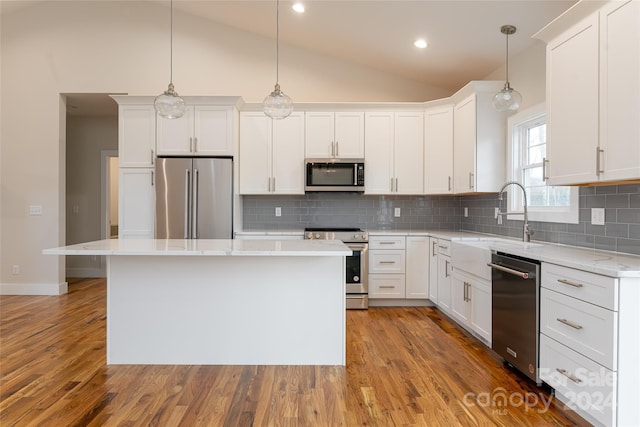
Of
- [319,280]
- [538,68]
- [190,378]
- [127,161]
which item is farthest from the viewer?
[127,161]

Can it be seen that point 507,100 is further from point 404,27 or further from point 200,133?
point 200,133

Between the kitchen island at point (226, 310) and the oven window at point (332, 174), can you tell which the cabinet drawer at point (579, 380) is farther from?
the oven window at point (332, 174)

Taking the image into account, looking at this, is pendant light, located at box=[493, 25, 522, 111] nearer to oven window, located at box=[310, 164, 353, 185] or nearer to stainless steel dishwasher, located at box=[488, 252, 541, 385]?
stainless steel dishwasher, located at box=[488, 252, 541, 385]

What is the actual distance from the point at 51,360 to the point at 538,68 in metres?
4.73

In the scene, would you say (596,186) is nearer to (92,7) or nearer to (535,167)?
(535,167)

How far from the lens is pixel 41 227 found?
5.05m

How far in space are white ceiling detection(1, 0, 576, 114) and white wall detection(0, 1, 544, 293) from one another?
272 mm

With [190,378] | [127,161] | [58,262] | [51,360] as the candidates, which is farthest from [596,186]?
[58,262]

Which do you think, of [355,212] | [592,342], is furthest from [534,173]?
[355,212]

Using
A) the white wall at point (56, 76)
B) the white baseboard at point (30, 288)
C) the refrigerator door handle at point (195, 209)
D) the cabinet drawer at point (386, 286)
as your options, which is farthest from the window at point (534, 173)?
the white baseboard at point (30, 288)

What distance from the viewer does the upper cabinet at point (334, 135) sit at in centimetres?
473

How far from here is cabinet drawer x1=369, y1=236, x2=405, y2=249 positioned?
448 cm

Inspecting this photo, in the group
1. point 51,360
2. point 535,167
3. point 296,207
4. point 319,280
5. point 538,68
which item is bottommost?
point 51,360

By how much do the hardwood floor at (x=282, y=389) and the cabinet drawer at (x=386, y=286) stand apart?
103 centimetres
